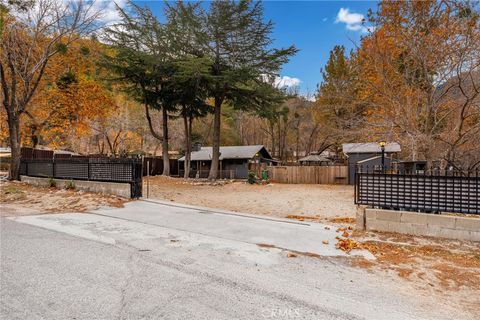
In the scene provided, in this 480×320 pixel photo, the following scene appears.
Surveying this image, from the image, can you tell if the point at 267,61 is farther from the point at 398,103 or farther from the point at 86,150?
the point at 86,150

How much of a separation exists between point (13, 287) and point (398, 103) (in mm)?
10450

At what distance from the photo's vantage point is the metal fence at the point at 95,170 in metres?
8.82

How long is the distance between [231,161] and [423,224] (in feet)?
77.6

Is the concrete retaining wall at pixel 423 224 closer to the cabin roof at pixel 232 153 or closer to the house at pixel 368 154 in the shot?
the house at pixel 368 154

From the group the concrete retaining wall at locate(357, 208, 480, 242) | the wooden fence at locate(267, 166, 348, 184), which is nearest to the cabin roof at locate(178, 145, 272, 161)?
the wooden fence at locate(267, 166, 348, 184)

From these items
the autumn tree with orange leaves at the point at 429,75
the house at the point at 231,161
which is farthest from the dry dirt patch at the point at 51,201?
the house at the point at 231,161

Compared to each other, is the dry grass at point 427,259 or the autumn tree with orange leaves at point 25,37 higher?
the autumn tree with orange leaves at point 25,37

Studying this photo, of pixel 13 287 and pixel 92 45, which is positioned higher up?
pixel 92 45

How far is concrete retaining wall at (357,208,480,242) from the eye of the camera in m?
4.82

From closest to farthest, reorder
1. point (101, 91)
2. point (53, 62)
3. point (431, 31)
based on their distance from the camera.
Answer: point (431, 31) → point (53, 62) → point (101, 91)

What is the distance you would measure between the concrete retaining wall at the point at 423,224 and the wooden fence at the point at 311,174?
1613 centimetres

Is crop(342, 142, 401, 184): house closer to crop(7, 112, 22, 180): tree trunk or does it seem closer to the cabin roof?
the cabin roof

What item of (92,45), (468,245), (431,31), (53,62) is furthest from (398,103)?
(53,62)

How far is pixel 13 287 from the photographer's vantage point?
2.90m
